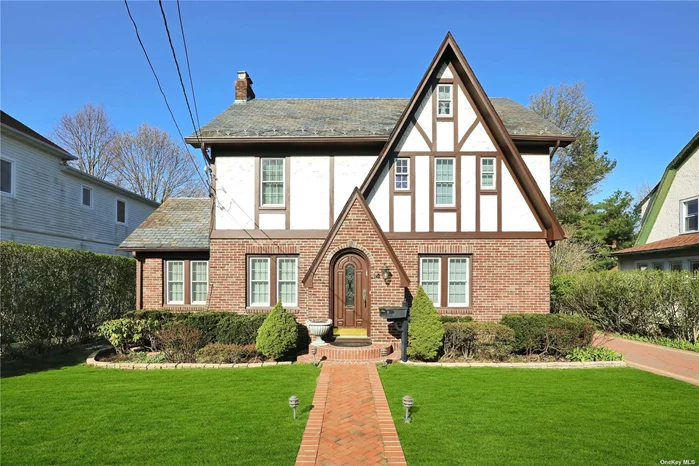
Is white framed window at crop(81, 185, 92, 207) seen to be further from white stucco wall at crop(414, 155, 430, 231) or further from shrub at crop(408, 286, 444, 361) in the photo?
shrub at crop(408, 286, 444, 361)

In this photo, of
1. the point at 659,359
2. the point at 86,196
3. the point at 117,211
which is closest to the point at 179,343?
the point at 659,359

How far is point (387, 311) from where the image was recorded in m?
10.1

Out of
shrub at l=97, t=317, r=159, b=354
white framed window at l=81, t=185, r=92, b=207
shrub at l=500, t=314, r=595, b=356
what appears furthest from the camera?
white framed window at l=81, t=185, r=92, b=207

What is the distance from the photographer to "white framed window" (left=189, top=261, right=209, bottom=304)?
13.8 meters

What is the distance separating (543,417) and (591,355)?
504cm

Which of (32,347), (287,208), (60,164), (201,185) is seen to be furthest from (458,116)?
(201,185)

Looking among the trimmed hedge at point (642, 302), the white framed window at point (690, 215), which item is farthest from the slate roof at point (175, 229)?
the white framed window at point (690, 215)

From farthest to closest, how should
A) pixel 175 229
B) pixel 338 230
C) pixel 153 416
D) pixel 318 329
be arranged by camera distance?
pixel 175 229
pixel 338 230
pixel 318 329
pixel 153 416

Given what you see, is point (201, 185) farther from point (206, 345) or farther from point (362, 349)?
point (362, 349)

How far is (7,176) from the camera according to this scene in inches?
674

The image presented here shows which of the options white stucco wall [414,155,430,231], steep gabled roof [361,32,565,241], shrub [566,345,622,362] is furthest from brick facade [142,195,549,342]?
shrub [566,345,622,362]

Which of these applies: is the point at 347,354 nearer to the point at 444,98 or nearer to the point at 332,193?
the point at 332,193

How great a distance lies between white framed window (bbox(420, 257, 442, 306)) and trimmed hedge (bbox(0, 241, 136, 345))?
41.4 feet

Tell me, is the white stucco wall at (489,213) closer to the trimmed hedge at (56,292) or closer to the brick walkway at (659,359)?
the brick walkway at (659,359)
